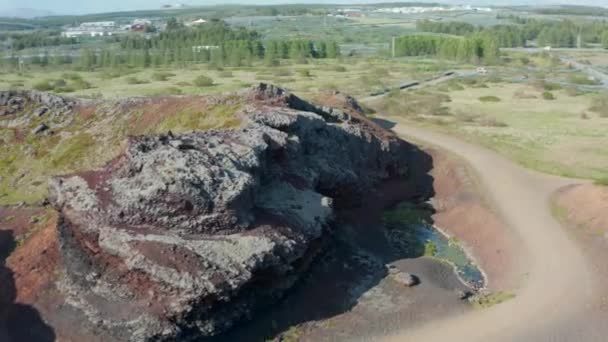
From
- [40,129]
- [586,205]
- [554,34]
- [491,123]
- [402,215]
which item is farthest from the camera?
[554,34]

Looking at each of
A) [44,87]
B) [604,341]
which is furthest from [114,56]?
[604,341]

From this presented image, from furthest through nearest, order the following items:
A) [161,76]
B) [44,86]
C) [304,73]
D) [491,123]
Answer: [304,73] < [161,76] < [44,86] < [491,123]

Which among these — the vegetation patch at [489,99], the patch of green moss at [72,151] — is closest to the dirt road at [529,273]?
the patch of green moss at [72,151]

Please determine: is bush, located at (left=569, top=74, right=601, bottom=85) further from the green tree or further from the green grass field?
the green tree

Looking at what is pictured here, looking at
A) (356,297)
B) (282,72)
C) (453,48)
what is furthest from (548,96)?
(356,297)

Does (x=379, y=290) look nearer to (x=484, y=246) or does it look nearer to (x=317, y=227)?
(x=317, y=227)

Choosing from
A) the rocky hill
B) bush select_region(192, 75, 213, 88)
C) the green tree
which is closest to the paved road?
bush select_region(192, 75, 213, 88)

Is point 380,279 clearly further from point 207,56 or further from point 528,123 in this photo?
point 207,56

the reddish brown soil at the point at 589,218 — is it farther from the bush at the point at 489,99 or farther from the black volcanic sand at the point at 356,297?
the bush at the point at 489,99
